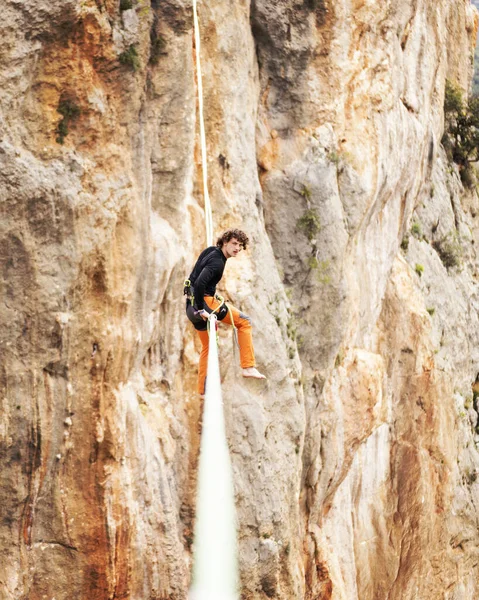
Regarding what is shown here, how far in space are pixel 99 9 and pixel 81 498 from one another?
229 inches

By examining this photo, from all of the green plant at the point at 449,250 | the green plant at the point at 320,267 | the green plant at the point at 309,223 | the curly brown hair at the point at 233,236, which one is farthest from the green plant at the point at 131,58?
the green plant at the point at 449,250

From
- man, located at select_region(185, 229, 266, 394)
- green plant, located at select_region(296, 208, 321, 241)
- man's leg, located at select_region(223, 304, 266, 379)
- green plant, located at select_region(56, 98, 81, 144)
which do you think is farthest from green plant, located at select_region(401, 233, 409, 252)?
green plant, located at select_region(56, 98, 81, 144)

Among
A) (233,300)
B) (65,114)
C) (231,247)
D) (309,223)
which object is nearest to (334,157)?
(309,223)

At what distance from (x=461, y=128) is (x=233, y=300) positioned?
49.4 ft

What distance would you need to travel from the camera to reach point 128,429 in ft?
44.2

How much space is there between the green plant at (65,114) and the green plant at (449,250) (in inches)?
570

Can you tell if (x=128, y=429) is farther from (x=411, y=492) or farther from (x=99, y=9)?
(x=411, y=492)

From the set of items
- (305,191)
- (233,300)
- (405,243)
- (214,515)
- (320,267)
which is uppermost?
(405,243)

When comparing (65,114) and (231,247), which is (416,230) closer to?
(231,247)

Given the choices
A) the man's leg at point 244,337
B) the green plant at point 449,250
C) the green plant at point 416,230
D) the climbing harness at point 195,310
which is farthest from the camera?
the green plant at point 449,250

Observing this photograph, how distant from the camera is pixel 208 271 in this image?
42.3ft

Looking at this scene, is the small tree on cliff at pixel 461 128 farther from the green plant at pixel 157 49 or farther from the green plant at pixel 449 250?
the green plant at pixel 157 49

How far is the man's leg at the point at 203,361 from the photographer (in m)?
14.0

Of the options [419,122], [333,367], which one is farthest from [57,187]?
[419,122]
